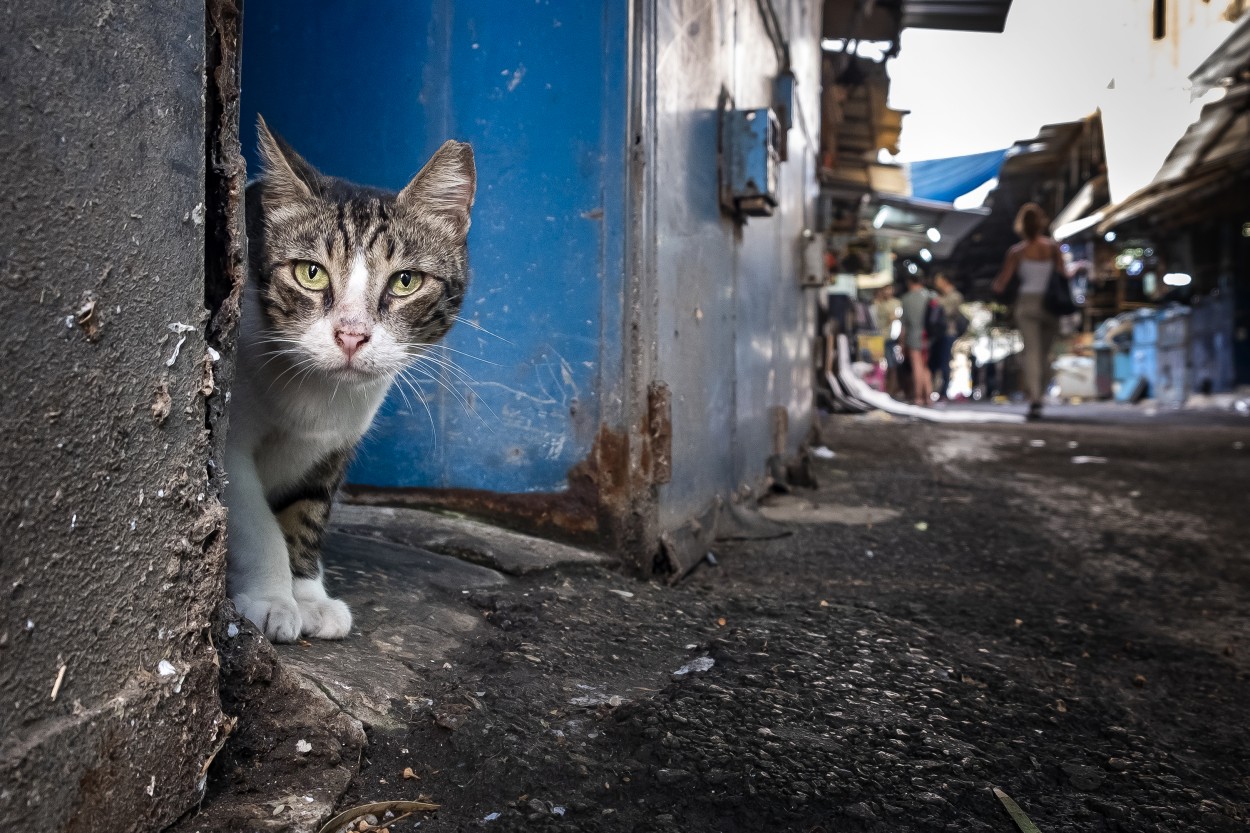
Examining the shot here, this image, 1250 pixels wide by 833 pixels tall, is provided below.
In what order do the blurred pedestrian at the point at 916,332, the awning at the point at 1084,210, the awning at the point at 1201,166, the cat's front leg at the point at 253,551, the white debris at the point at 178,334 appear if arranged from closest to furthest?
the white debris at the point at 178,334
the cat's front leg at the point at 253,551
the awning at the point at 1201,166
the blurred pedestrian at the point at 916,332
the awning at the point at 1084,210

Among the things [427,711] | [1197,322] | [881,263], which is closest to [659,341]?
[427,711]

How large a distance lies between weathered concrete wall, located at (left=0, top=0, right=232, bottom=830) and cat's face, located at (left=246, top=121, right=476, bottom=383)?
0.54 m

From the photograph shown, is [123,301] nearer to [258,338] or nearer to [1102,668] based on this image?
[258,338]

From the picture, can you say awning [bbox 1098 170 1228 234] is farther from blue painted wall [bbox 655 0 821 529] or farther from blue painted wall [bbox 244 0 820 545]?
blue painted wall [bbox 244 0 820 545]

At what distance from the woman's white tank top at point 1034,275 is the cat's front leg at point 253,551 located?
9027mm

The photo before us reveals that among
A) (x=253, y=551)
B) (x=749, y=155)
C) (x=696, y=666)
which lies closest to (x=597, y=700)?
(x=696, y=666)

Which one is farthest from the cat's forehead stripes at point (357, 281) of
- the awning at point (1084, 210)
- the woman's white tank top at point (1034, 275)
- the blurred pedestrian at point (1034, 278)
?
the awning at point (1084, 210)

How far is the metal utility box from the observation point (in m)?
3.16

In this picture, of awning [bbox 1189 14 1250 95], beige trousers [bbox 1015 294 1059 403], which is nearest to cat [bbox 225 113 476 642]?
awning [bbox 1189 14 1250 95]

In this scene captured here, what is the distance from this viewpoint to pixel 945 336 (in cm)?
1592

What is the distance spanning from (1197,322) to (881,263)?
6.84 metres

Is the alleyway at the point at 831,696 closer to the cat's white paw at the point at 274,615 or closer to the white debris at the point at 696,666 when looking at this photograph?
the white debris at the point at 696,666

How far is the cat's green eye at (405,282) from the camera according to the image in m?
1.83

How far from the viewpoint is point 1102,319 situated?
2345 cm
